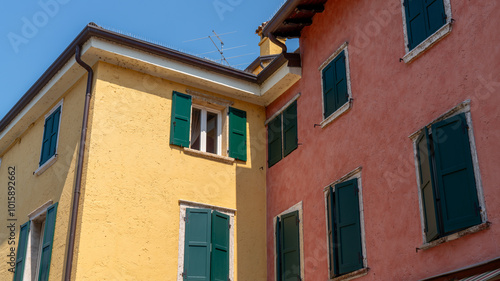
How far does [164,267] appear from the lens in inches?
464

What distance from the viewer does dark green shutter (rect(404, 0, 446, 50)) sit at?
9.59 metres

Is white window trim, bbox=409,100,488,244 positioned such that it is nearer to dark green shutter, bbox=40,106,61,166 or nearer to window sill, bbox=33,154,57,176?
window sill, bbox=33,154,57,176

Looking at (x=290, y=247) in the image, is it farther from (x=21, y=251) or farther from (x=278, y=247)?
(x=21, y=251)

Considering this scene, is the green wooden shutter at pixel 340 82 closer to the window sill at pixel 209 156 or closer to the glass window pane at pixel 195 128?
the window sill at pixel 209 156

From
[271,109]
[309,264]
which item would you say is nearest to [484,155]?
[309,264]

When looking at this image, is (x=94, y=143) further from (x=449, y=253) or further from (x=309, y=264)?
(x=449, y=253)

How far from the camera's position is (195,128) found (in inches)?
544

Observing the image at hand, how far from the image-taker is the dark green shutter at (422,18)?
9.59 metres

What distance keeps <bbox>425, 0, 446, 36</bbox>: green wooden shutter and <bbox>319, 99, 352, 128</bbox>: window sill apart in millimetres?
2148

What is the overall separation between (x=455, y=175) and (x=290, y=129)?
5166 mm

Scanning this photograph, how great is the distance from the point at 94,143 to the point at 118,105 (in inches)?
39.7

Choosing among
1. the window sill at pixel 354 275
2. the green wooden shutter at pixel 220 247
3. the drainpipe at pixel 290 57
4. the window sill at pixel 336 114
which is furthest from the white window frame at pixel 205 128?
the window sill at pixel 354 275

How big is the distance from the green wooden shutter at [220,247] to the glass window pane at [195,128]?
174 cm

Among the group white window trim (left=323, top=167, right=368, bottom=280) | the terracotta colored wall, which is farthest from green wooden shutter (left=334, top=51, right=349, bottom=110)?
white window trim (left=323, top=167, right=368, bottom=280)
